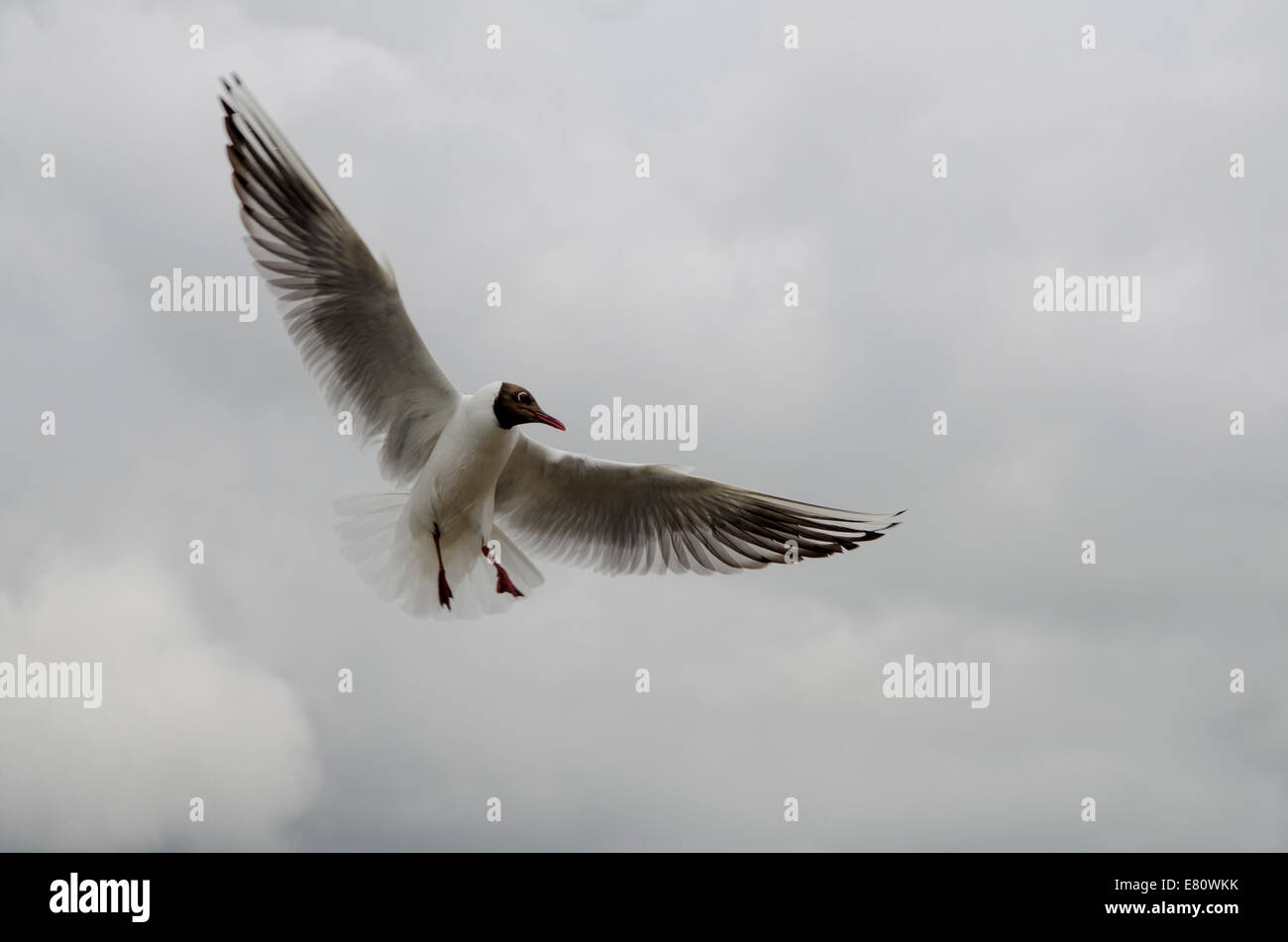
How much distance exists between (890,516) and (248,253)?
294 centimetres

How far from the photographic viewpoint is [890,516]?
5.99 meters

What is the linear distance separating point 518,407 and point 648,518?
43.1 inches

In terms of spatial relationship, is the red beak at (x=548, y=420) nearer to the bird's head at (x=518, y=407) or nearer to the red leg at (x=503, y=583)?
the bird's head at (x=518, y=407)

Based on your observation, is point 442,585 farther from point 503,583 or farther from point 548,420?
point 548,420

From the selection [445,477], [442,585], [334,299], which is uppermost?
[334,299]

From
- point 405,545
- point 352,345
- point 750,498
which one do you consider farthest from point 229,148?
point 750,498

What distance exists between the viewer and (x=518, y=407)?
587cm

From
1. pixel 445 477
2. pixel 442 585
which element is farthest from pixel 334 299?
pixel 442 585

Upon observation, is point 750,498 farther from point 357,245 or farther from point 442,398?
point 357,245

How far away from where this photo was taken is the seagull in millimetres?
5820

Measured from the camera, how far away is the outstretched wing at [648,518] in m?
6.39

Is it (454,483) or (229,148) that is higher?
(229,148)

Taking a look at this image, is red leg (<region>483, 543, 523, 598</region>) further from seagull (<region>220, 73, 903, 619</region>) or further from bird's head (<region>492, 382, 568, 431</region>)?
bird's head (<region>492, 382, 568, 431</region>)
